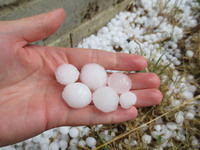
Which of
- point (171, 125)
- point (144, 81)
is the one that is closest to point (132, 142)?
point (171, 125)

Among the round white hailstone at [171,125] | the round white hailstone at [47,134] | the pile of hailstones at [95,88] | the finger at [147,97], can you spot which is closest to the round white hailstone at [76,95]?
the pile of hailstones at [95,88]

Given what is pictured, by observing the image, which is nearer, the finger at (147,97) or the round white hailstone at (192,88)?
the finger at (147,97)

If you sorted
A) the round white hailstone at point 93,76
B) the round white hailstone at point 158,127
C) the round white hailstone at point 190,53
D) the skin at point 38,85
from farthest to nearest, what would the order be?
the round white hailstone at point 190,53 < the round white hailstone at point 158,127 < the round white hailstone at point 93,76 < the skin at point 38,85

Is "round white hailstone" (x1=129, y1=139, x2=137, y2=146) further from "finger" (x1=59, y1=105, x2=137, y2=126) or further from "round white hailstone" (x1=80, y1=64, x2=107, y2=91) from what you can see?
"round white hailstone" (x1=80, y1=64, x2=107, y2=91)

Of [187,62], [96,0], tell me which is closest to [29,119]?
[96,0]

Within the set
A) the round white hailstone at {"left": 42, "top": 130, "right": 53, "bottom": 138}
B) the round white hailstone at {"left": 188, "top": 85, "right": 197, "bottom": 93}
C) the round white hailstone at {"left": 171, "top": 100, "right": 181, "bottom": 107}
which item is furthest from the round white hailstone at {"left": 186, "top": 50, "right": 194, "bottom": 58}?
the round white hailstone at {"left": 42, "top": 130, "right": 53, "bottom": 138}

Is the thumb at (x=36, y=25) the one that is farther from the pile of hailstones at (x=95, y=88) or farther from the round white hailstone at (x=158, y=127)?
the round white hailstone at (x=158, y=127)
